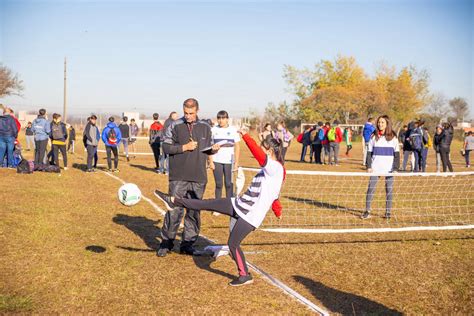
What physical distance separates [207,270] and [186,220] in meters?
1.01

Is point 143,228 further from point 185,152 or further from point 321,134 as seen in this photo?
point 321,134

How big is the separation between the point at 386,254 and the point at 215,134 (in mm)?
4519

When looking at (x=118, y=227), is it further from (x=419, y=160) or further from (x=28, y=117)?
(x=28, y=117)

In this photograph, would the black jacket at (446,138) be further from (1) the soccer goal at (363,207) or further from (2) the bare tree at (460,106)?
(2) the bare tree at (460,106)

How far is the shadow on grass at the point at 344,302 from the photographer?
17.1 ft

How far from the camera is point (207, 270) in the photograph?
6586 millimetres

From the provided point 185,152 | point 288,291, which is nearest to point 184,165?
point 185,152

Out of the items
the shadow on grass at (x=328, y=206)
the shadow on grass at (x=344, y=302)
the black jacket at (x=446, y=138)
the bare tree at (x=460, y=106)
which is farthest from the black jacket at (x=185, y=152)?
the bare tree at (x=460, y=106)

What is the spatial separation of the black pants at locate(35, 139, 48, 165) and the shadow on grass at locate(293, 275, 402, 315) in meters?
13.9

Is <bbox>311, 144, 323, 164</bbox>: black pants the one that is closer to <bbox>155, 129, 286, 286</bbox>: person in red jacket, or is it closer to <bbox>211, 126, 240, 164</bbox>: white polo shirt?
<bbox>211, 126, 240, 164</bbox>: white polo shirt

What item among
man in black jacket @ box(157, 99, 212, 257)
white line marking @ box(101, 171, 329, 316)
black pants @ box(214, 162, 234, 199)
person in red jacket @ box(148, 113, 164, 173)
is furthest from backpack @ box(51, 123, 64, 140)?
white line marking @ box(101, 171, 329, 316)

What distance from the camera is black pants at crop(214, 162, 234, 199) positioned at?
9.95 meters

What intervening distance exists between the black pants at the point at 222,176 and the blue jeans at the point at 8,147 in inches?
438

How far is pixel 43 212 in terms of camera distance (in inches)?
404
